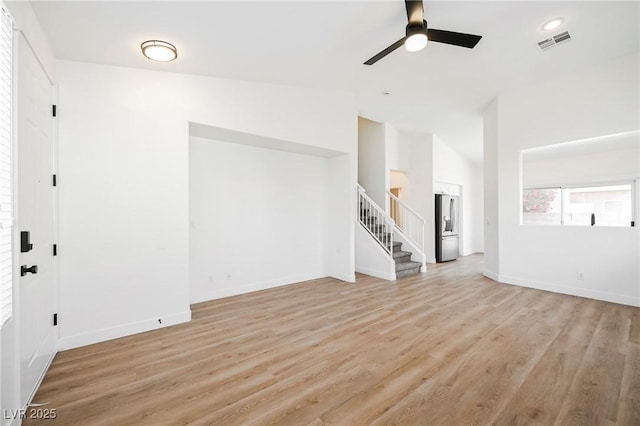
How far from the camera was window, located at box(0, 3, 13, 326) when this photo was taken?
1.54 metres

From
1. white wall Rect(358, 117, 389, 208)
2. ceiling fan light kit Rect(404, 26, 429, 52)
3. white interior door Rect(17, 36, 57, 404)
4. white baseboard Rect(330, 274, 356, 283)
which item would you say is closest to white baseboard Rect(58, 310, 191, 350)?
white interior door Rect(17, 36, 57, 404)

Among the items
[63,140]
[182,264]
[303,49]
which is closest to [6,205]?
[63,140]

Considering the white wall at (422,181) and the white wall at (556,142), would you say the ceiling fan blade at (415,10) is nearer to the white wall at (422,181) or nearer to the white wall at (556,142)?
the white wall at (556,142)

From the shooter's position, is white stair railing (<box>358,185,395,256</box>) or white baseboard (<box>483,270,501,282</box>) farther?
white stair railing (<box>358,185,395,256</box>)

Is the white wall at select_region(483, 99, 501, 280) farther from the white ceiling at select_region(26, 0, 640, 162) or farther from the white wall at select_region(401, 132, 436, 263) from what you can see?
the white wall at select_region(401, 132, 436, 263)

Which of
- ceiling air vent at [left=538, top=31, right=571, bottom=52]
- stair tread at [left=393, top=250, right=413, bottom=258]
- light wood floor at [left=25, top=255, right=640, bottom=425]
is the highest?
ceiling air vent at [left=538, top=31, right=571, bottom=52]

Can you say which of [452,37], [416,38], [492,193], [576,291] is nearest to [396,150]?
[492,193]

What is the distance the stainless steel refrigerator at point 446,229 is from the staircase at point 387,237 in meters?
1.32

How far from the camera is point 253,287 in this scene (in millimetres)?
4477

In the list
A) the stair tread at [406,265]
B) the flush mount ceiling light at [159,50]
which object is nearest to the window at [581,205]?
the stair tread at [406,265]

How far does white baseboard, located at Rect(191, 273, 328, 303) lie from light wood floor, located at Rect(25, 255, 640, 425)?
0.26m

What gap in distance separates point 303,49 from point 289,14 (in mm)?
662

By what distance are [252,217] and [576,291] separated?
5160mm

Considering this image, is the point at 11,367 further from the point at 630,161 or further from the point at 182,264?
the point at 630,161
